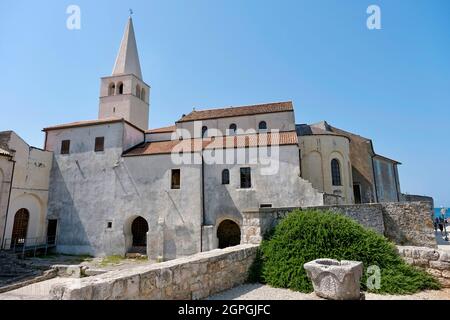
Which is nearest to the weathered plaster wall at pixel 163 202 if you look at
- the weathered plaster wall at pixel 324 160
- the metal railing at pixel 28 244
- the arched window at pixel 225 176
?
the arched window at pixel 225 176

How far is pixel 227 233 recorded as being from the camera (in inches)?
814

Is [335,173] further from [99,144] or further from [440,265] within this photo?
[99,144]

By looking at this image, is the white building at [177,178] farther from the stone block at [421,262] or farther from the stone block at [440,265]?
the stone block at [440,265]

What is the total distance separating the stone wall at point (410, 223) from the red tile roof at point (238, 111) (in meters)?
11.8

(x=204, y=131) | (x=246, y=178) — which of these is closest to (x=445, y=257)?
(x=246, y=178)

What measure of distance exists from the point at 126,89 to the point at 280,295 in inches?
1166

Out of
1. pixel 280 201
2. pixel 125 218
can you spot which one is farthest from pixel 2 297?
pixel 280 201

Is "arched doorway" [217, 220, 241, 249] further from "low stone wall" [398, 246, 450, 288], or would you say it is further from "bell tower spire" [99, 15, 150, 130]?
"bell tower spire" [99, 15, 150, 130]

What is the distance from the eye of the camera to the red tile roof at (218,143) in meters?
20.3

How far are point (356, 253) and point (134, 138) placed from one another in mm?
21365

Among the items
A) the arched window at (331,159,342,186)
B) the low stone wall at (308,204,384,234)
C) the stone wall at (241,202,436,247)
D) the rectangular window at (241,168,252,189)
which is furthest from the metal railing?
the arched window at (331,159,342,186)

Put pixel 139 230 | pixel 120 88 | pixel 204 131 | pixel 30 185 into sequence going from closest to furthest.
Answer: pixel 30 185
pixel 139 230
pixel 204 131
pixel 120 88

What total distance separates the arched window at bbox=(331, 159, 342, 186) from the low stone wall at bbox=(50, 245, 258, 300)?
56.5 feet

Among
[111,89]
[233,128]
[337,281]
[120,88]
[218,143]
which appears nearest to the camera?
[337,281]
